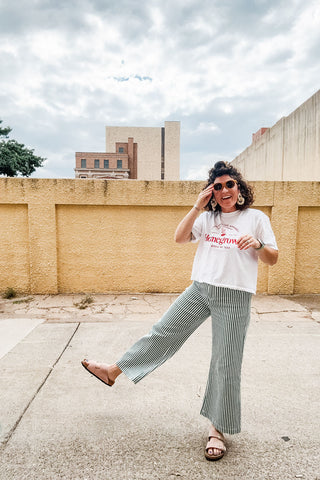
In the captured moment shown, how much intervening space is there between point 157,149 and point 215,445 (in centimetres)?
6109

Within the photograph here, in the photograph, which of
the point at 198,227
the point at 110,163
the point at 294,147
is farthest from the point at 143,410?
the point at 110,163

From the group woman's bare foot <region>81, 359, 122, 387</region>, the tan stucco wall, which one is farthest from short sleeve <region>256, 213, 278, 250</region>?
the tan stucco wall

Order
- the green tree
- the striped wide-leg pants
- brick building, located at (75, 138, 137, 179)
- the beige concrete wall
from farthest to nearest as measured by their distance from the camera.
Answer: brick building, located at (75, 138, 137, 179) < the green tree < the beige concrete wall < the striped wide-leg pants

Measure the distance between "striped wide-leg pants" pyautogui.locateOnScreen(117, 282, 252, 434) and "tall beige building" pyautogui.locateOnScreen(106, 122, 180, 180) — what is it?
59334 millimetres

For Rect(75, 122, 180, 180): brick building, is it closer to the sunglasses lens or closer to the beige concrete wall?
the beige concrete wall

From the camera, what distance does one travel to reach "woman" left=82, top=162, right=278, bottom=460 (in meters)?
1.76

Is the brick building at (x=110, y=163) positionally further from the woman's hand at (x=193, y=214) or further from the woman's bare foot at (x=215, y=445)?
the woman's bare foot at (x=215, y=445)

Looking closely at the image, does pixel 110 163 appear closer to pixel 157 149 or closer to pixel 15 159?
pixel 157 149

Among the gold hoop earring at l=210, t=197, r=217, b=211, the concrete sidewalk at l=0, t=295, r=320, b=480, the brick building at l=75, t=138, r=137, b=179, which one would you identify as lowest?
the concrete sidewalk at l=0, t=295, r=320, b=480

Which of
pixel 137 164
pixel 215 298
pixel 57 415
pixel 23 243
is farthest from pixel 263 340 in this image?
pixel 137 164

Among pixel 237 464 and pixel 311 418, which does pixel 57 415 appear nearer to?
pixel 237 464

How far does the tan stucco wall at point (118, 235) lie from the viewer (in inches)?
203

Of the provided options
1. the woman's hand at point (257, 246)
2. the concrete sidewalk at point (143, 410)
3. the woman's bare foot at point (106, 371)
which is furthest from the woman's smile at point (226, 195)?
the concrete sidewalk at point (143, 410)

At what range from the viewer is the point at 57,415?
211 cm
